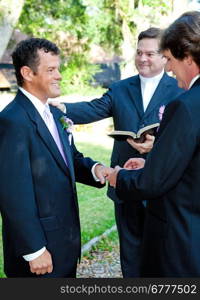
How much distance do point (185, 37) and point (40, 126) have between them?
1153 mm

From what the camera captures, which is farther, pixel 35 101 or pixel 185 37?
pixel 35 101

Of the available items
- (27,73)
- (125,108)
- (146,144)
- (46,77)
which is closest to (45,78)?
(46,77)

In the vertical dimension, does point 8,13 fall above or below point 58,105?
above

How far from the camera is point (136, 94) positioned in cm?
427

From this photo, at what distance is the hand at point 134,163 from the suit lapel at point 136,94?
1.00 metres

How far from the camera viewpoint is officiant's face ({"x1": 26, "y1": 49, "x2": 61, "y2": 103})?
9.83ft

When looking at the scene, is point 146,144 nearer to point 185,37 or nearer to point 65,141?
point 65,141

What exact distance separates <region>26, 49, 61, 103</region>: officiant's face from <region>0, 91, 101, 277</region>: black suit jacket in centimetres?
14

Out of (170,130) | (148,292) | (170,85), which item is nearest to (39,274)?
(148,292)

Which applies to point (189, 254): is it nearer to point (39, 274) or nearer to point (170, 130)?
point (170, 130)

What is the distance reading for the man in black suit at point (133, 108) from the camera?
4.10m

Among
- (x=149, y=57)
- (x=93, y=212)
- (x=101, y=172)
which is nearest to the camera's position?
(x=101, y=172)

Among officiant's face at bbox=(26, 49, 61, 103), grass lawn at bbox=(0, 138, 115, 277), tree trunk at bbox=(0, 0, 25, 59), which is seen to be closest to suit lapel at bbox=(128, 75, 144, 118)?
officiant's face at bbox=(26, 49, 61, 103)

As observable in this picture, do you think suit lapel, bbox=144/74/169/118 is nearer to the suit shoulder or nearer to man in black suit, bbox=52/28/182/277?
man in black suit, bbox=52/28/182/277
